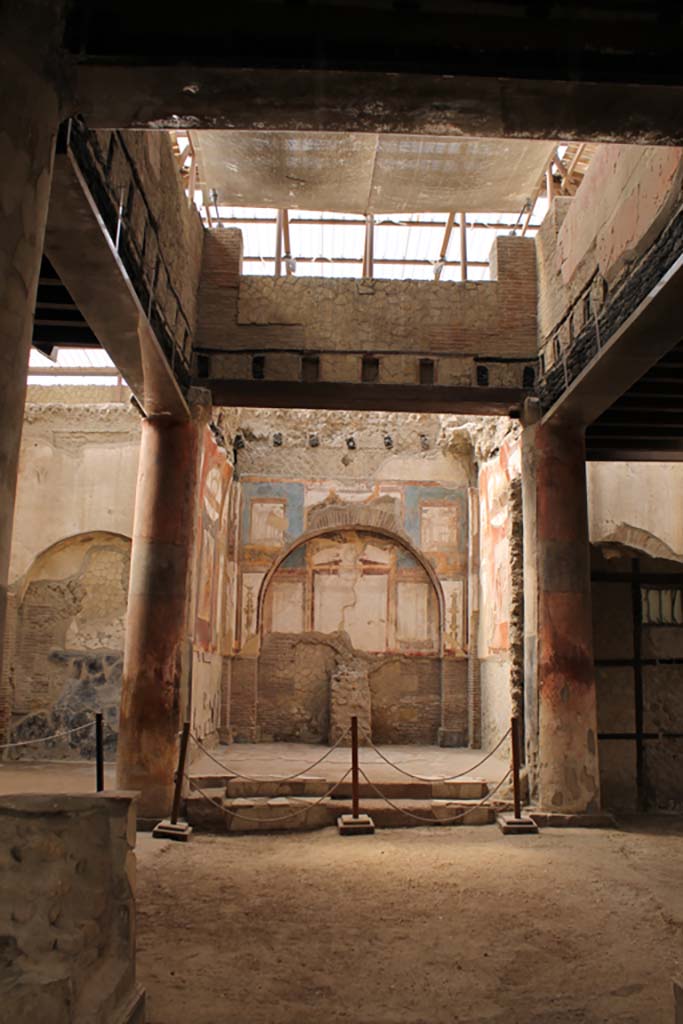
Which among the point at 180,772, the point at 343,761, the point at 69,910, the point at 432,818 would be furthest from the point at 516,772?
the point at 69,910

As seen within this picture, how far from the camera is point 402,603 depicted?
46.1 feet

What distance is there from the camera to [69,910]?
3213mm

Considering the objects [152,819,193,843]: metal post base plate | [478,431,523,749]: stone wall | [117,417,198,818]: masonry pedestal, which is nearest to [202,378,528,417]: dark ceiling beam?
[117,417,198,818]: masonry pedestal

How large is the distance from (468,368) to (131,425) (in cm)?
597

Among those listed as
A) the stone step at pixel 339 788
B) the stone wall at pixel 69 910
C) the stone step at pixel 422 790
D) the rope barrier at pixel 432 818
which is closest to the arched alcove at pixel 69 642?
the stone step at pixel 339 788

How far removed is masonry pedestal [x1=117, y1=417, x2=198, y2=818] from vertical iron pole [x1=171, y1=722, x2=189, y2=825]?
0.48ft

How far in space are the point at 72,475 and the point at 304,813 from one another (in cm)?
692

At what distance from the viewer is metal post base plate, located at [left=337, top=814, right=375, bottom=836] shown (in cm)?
761

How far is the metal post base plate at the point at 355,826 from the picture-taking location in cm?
Answer: 761

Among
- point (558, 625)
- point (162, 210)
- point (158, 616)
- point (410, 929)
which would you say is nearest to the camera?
point (410, 929)

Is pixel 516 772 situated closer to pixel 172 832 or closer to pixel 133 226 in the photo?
pixel 172 832

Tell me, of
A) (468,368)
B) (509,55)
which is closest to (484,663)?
(468,368)

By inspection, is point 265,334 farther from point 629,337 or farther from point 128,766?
point 128,766

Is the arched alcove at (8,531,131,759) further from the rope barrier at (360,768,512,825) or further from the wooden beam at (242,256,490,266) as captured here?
the wooden beam at (242,256,490,266)
